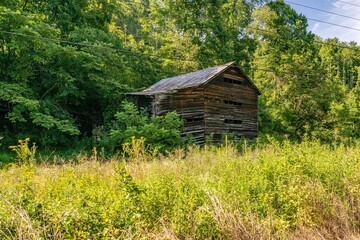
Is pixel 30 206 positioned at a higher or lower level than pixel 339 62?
lower

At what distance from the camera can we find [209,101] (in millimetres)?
17641

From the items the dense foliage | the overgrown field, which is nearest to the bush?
the dense foliage

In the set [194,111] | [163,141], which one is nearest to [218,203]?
[163,141]

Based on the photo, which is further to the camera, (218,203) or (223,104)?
(223,104)

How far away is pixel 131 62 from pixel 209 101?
7.71 metres

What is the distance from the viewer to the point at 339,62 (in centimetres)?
5994

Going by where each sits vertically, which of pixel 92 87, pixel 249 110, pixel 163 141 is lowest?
pixel 163 141

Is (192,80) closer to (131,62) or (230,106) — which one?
(230,106)

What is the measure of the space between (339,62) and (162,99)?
57130 mm

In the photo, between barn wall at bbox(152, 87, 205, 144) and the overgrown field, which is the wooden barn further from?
the overgrown field

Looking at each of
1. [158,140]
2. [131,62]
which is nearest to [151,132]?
[158,140]

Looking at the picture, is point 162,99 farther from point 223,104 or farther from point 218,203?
point 218,203

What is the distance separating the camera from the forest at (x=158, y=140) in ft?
12.7

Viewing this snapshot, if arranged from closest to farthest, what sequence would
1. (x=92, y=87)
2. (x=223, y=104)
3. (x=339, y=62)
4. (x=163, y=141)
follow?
(x=163, y=141) < (x=92, y=87) < (x=223, y=104) < (x=339, y=62)
